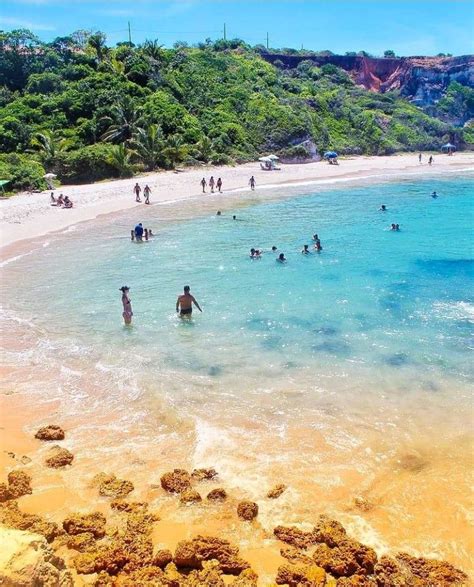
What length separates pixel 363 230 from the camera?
101 feet

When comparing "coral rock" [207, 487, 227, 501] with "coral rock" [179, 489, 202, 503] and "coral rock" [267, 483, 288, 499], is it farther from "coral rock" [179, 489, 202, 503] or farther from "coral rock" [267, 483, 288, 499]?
"coral rock" [267, 483, 288, 499]

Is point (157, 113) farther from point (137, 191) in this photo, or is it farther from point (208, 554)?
point (208, 554)

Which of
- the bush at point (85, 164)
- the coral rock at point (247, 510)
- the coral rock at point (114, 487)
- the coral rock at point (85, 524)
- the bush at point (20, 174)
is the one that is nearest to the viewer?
the coral rock at point (85, 524)

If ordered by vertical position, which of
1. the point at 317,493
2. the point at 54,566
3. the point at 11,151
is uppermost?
the point at 11,151

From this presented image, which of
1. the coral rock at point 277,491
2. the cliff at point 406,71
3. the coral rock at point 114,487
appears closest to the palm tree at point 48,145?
the coral rock at point 114,487

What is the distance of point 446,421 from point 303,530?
4.55 meters

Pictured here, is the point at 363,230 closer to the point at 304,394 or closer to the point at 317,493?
the point at 304,394

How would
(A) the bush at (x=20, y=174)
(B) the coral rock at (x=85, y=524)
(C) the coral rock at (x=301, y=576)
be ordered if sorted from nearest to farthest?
(C) the coral rock at (x=301, y=576) < (B) the coral rock at (x=85, y=524) < (A) the bush at (x=20, y=174)

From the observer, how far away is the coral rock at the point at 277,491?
8144mm

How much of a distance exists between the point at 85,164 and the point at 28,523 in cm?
3770

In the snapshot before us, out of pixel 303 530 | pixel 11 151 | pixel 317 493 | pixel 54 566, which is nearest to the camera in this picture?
pixel 54 566

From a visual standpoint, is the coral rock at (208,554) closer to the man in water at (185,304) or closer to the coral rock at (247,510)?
the coral rock at (247,510)

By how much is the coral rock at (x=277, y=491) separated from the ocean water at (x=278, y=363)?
8.4 inches

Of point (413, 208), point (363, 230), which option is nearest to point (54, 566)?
point (363, 230)
